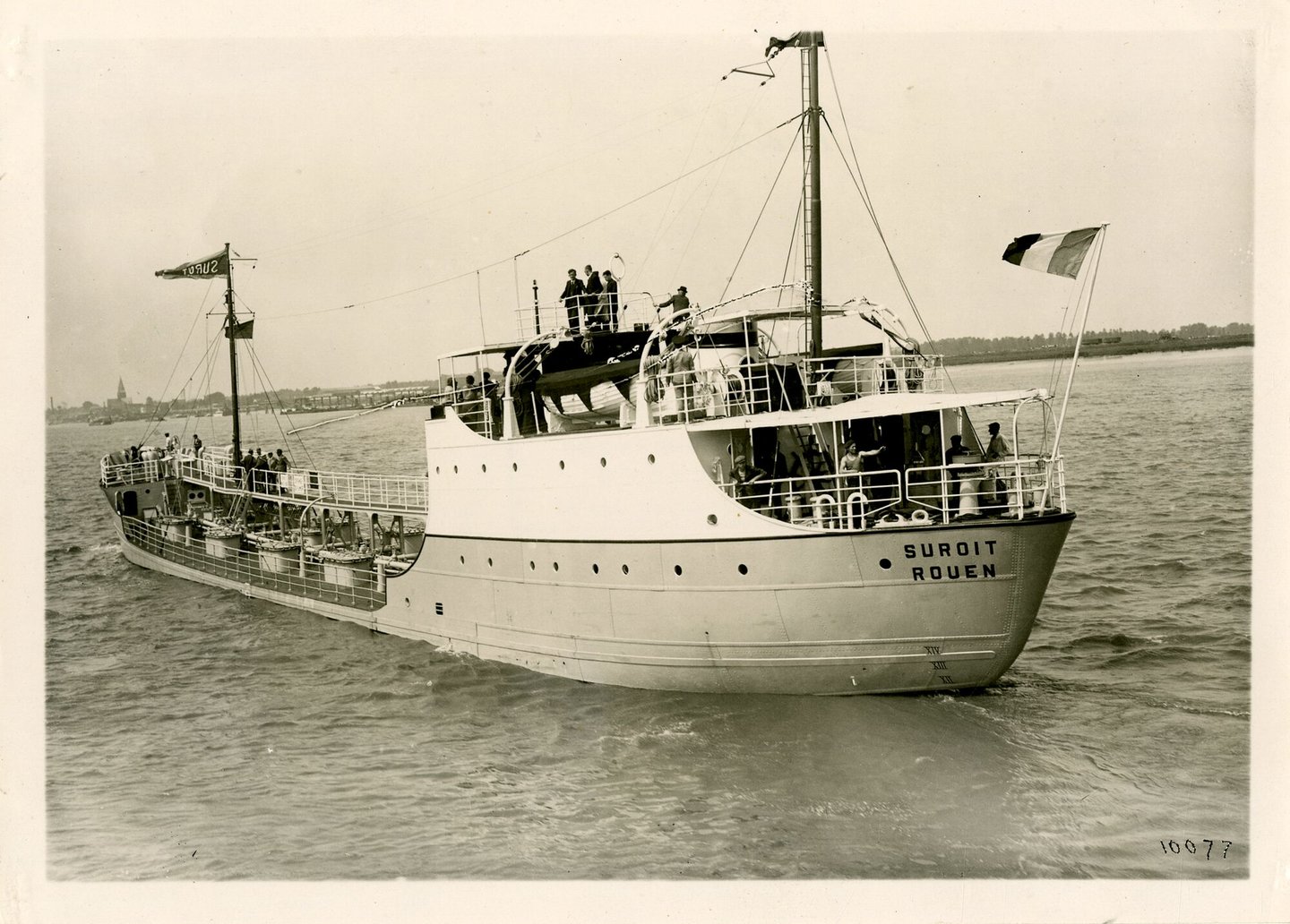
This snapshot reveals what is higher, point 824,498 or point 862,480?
point 862,480

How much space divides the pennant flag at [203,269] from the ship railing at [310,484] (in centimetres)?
497

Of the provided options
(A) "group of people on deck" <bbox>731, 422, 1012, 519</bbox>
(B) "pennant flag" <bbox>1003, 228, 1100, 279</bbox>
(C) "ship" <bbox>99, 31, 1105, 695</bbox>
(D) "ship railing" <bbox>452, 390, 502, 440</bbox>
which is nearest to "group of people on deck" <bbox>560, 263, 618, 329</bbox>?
(C) "ship" <bbox>99, 31, 1105, 695</bbox>

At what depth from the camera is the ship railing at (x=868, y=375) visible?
15938 mm

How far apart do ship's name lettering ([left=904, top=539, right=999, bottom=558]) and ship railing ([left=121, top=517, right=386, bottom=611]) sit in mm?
12244

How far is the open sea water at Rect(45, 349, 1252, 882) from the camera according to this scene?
38.5 ft

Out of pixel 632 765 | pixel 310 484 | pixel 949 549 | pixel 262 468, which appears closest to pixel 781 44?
pixel 949 549

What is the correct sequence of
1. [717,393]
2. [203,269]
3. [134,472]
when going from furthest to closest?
1. [134,472]
2. [203,269]
3. [717,393]

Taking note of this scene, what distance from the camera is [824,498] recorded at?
48.8ft

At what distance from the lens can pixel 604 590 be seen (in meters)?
16.5

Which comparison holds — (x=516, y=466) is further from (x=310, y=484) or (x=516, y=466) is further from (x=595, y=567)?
(x=310, y=484)

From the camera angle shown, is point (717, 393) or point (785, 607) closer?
point (785, 607)

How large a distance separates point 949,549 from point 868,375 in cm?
389

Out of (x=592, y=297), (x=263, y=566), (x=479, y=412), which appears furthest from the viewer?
(x=263, y=566)

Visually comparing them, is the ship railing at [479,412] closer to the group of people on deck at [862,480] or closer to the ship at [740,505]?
the ship at [740,505]
